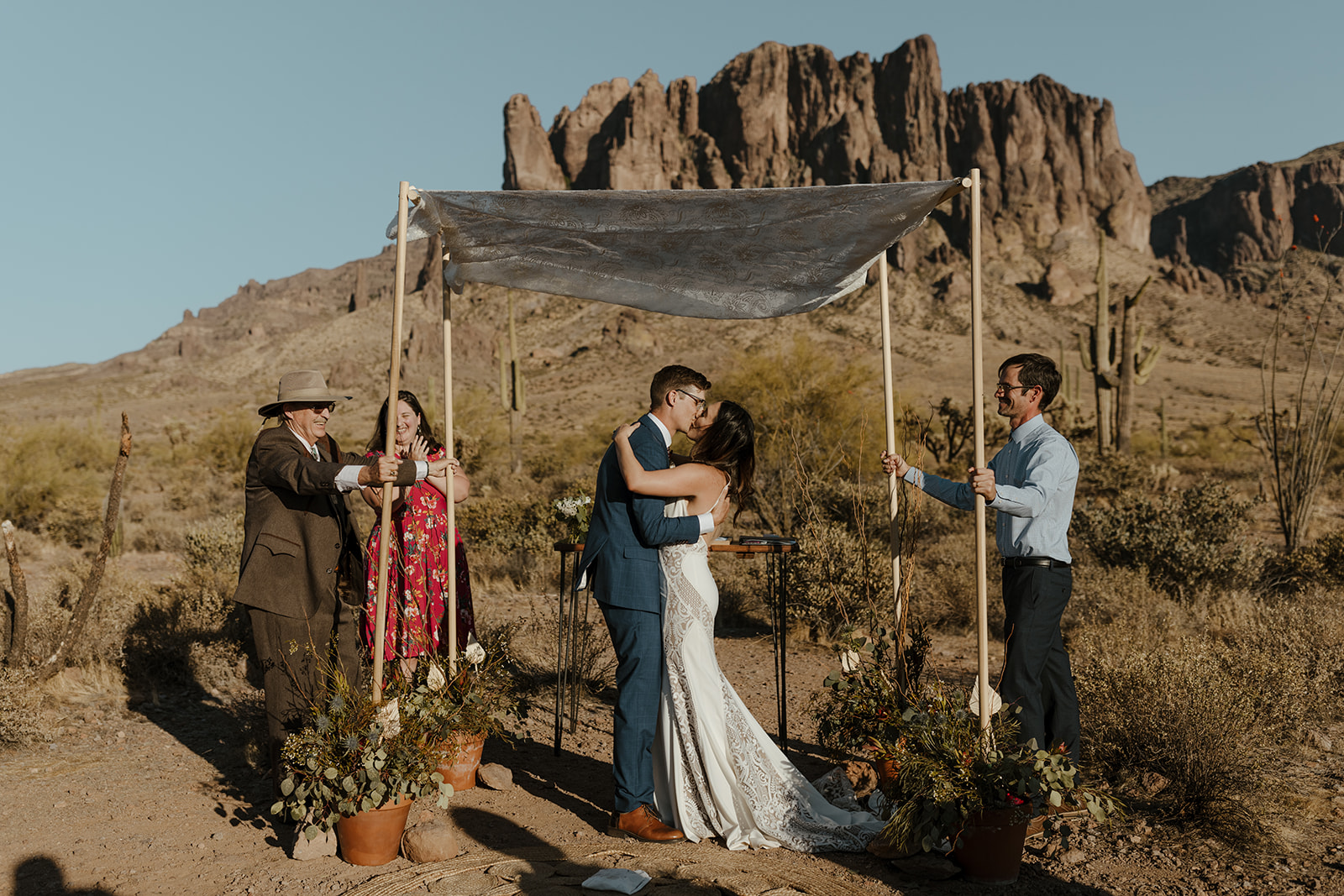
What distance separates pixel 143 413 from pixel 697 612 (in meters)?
57.8

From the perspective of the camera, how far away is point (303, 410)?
4230mm

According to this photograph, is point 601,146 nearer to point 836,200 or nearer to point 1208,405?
point 1208,405

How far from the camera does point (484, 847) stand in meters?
3.76

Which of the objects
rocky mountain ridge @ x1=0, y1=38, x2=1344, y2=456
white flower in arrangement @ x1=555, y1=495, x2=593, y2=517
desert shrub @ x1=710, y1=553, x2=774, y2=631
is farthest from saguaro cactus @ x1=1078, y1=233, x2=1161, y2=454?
rocky mountain ridge @ x1=0, y1=38, x2=1344, y2=456

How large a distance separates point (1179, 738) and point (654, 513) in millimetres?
2802

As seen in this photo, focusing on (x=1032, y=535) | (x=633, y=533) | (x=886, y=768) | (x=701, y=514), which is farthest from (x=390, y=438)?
(x=1032, y=535)

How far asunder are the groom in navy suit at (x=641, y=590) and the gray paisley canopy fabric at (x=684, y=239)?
0.59 metres

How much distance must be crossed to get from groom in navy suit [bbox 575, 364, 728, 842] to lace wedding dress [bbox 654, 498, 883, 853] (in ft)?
0.22

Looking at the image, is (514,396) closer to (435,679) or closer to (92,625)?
(92,625)

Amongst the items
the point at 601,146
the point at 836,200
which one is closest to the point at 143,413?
the point at 836,200

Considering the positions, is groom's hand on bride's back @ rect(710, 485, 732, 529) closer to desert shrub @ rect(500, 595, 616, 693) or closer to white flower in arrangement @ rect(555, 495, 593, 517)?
white flower in arrangement @ rect(555, 495, 593, 517)

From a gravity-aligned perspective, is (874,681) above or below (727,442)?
below

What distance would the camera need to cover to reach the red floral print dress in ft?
15.2

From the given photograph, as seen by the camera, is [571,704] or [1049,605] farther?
[571,704]
